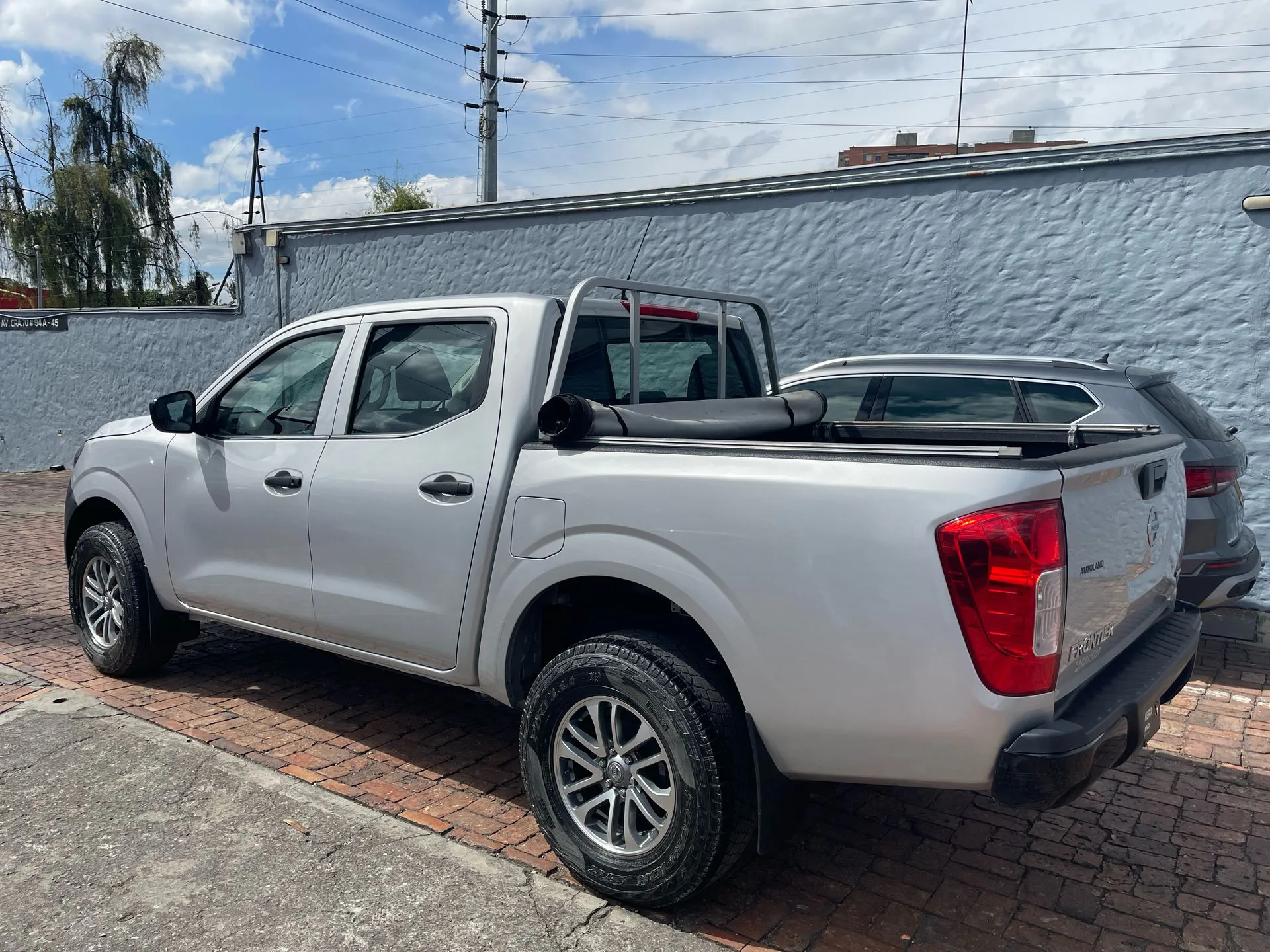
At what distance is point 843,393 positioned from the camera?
6289 millimetres

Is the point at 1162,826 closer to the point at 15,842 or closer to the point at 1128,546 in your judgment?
the point at 1128,546

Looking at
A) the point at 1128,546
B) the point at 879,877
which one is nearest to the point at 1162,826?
the point at 879,877

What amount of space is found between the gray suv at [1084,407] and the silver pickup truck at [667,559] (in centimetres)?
163

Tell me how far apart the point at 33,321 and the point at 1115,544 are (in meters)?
16.7

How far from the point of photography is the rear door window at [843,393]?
620 cm

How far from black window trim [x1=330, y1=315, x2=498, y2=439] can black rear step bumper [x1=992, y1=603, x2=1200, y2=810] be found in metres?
2.11

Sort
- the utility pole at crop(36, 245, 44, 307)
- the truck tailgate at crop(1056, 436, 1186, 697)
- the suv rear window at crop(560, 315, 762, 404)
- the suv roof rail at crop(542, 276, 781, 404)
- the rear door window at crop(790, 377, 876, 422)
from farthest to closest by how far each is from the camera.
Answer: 1. the utility pole at crop(36, 245, 44, 307)
2. the rear door window at crop(790, 377, 876, 422)
3. the suv rear window at crop(560, 315, 762, 404)
4. the suv roof rail at crop(542, 276, 781, 404)
5. the truck tailgate at crop(1056, 436, 1186, 697)

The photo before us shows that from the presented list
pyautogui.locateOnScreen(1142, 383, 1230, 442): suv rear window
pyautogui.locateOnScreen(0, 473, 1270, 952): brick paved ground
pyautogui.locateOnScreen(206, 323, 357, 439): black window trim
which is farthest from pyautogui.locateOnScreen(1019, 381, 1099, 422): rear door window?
pyautogui.locateOnScreen(206, 323, 357, 439): black window trim

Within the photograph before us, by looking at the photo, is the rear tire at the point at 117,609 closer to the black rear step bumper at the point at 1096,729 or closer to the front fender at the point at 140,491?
the front fender at the point at 140,491

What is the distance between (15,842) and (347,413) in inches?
74.5

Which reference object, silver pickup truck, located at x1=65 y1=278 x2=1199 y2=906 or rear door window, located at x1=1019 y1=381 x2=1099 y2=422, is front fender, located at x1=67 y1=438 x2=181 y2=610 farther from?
rear door window, located at x1=1019 y1=381 x2=1099 y2=422

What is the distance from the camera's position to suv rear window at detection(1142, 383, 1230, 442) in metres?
5.29

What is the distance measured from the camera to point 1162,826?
377cm

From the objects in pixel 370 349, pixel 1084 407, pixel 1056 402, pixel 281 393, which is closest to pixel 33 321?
pixel 281 393
